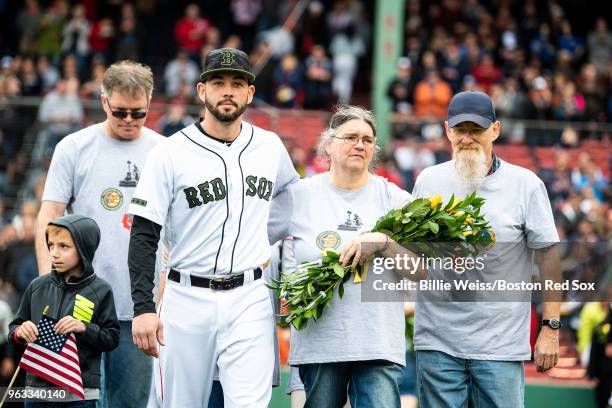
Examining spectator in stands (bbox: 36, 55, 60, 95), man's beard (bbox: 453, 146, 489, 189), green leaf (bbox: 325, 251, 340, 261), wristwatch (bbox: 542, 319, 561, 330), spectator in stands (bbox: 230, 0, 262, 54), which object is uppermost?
spectator in stands (bbox: 230, 0, 262, 54)

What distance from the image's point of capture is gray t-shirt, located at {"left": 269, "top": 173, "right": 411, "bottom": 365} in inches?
257

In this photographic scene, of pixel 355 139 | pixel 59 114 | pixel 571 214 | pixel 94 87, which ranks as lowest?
pixel 355 139

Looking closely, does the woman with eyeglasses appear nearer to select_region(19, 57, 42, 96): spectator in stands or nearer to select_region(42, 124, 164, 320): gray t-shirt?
select_region(42, 124, 164, 320): gray t-shirt

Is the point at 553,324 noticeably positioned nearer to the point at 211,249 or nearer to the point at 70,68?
the point at 211,249

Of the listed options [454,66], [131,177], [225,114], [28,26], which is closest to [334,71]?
[454,66]

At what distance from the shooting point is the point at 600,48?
976 inches

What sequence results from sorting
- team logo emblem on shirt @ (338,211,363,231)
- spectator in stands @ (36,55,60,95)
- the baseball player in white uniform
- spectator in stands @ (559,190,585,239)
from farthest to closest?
spectator in stands @ (36,55,60,95), spectator in stands @ (559,190,585,239), team logo emblem on shirt @ (338,211,363,231), the baseball player in white uniform

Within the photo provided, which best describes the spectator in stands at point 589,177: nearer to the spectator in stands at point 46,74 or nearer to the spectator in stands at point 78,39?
the spectator in stands at point 46,74

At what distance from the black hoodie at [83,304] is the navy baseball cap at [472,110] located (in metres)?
2.20

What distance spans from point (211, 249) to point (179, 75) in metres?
14.6

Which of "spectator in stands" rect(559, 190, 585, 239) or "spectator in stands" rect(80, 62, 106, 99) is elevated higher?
"spectator in stands" rect(80, 62, 106, 99)

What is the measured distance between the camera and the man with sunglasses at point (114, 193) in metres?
7.28

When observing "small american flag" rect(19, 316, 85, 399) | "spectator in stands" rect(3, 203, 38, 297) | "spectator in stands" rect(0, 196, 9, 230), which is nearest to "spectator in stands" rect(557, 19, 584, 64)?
"spectator in stands" rect(0, 196, 9, 230)

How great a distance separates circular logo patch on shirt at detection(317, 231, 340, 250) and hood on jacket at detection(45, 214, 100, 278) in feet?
4.24
